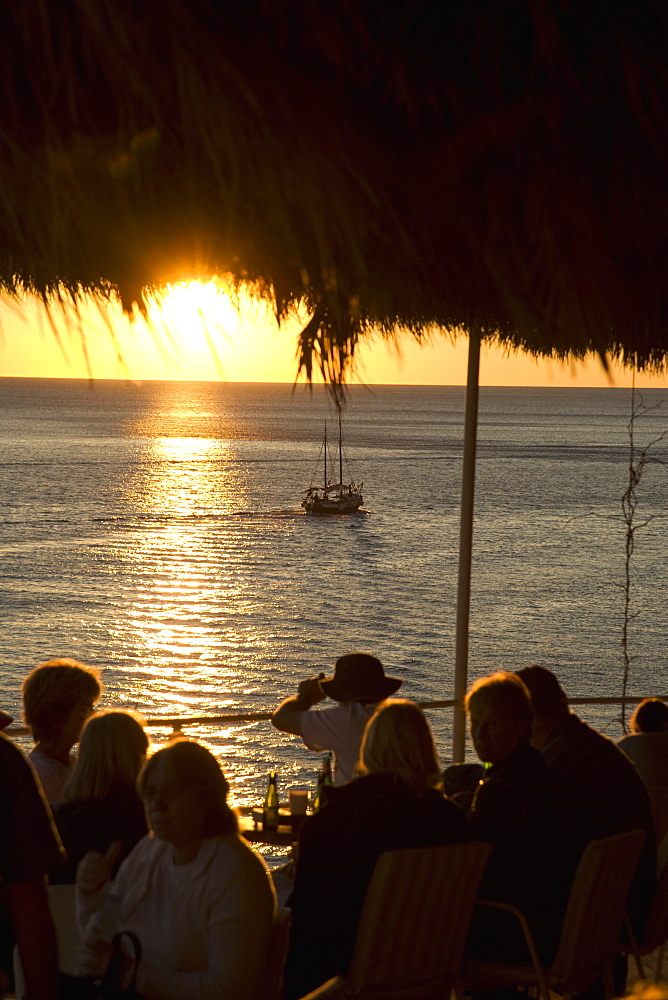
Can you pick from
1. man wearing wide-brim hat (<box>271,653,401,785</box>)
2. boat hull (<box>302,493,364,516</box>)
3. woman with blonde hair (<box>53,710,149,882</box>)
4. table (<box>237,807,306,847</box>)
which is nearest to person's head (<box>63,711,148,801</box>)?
woman with blonde hair (<box>53,710,149,882</box>)

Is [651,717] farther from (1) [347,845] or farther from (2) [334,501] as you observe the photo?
(2) [334,501]

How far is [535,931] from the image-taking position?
2.49 meters

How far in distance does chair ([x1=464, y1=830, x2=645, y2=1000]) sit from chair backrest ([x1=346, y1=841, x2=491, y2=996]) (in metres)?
0.18

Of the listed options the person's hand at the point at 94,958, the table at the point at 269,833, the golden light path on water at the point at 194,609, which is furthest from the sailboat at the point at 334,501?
the person's hand at the point at 94,958

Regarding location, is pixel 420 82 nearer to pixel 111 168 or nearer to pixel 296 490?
pixel 111 168

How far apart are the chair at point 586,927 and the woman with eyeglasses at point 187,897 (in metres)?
0.75

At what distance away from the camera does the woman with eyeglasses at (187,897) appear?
1.88 metres

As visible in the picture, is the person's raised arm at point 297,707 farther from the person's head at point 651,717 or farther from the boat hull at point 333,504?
the boat hull at point 333,504

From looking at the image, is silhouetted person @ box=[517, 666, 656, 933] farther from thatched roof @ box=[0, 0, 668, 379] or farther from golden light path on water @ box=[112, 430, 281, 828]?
golden light path on water @ box=[112, 430, 281, 828]

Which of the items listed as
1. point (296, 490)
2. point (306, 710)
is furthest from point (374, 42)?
point (296, 490)

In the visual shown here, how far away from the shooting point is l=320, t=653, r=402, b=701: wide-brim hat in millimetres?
3279

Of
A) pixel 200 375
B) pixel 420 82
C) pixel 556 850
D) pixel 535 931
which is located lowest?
pixel 535 931

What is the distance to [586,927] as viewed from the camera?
2.43 meters

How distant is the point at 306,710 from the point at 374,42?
2629 millimetres
